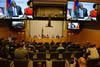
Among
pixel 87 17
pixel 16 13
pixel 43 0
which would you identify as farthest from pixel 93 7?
pixel 16 13

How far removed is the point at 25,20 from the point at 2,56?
46.5ft

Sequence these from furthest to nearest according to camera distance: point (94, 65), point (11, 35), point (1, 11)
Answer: point (11, 35) → point (1, 11) → point (94, 65)

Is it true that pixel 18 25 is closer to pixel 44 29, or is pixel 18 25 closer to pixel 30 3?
pixel 30 3

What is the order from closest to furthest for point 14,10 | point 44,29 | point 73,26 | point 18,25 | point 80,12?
point 14,10 → point 18,25 → point 80,12 → point 73,26 → point 44,29

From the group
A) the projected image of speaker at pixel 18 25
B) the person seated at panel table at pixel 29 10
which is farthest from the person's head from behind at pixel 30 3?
the projected image of speaker at pixel 18 25

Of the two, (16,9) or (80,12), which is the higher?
(16,9)

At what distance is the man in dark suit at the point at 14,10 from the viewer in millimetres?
18642

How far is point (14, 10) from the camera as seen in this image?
18750mm

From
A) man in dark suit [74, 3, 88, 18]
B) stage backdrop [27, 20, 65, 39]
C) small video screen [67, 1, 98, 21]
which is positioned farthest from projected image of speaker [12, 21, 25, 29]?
man in dark suit [74, 3, 88, 18]

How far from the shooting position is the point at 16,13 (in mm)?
18766

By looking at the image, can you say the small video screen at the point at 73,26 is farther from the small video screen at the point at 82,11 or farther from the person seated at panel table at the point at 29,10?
the person seated at panel table at the point at 29,10

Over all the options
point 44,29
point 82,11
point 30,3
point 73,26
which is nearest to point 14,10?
point 30,3

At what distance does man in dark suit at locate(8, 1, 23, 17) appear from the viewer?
61.2ft

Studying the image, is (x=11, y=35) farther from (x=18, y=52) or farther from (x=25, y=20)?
(x=18, y=52)
